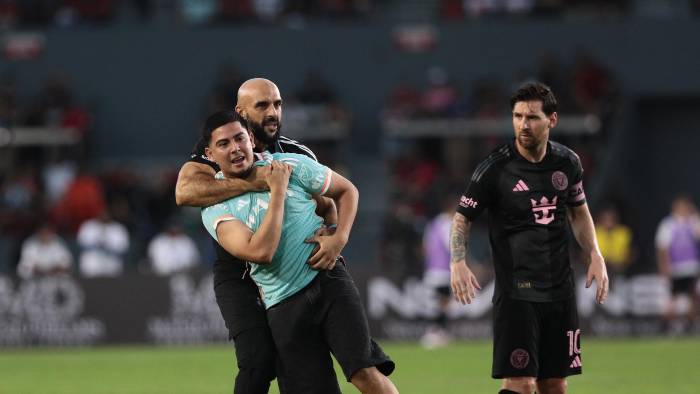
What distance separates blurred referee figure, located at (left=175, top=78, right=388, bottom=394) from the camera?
787cm

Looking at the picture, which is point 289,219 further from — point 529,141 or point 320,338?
point 529,141

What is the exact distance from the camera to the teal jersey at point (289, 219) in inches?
296

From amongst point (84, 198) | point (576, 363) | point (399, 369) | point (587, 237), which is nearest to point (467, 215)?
point (587, 237)

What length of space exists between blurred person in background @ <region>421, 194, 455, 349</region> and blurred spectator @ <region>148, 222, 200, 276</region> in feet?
14.4

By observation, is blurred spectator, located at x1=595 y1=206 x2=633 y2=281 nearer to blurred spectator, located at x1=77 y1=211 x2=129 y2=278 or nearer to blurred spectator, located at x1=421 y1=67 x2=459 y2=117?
blurred spectator, located at x1=421 y1=67 x2=459 y2=117

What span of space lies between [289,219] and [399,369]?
8.73m

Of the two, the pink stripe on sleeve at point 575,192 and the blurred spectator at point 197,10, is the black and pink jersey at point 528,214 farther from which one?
the blurred spectator at point 197,10

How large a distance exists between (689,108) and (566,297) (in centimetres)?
1873

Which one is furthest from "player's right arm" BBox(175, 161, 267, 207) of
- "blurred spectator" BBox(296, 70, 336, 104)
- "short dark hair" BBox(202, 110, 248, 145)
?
"blurred spectator" BBox(296, 70, 336, 104)

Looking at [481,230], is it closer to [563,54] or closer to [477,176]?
[563,54]

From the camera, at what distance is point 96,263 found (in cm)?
2292

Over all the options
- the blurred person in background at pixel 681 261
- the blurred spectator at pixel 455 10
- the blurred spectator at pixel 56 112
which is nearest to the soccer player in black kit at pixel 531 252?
the blurred person in background at pixel 681 261

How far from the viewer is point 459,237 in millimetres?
8789

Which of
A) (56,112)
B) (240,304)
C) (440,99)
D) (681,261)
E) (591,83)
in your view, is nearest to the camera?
(240,304)
